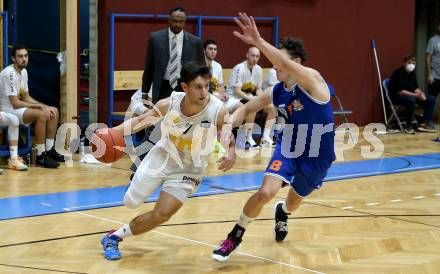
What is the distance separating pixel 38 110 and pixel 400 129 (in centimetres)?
756

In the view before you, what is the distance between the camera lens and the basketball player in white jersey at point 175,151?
19.0ft

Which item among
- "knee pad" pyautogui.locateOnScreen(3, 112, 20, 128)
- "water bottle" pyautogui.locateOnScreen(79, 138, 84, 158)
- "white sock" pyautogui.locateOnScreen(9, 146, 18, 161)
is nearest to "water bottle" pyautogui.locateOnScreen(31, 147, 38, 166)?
"white sock" pyautogui.locateOnScreen(9, 146, 18, 161)

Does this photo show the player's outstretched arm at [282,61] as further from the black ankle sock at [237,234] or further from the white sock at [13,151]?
the white sock at [13,151]

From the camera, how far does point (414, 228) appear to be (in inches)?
278

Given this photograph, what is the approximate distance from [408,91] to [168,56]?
675 cm

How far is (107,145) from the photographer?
5766mm

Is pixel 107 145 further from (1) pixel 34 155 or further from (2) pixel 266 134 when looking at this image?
(2) pixel 266 134

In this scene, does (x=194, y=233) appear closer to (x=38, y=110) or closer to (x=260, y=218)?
(x=260, y=218)

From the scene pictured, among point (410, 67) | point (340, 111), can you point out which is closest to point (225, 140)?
point (340, 111)

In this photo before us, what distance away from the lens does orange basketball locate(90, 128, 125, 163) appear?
576 cm

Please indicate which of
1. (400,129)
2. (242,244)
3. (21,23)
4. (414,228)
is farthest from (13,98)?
(400,129)

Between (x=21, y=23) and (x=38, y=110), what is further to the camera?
(x=21, y=23)

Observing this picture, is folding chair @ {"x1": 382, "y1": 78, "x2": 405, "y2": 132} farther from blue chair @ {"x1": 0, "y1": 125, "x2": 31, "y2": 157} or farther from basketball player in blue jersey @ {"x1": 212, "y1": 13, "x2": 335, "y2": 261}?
basketball player in blue jersey @ {"x1": 212, "y1": 13, "x2": 335, "y2": 261}

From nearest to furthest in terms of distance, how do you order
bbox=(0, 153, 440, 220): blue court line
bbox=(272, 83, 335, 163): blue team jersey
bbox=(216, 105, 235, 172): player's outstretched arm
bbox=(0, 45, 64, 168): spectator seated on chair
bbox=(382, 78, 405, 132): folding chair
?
1. bbox=(216, 105, 235, 172): player's outstretched arm
2. bbox=(272, 83, 335, 163): blue team jersey
3. bbox=(0, 153, 440, 220): blue court line
4. bbox=(0, 45, 64, 168): spectator seated on chair
5. bbox=(382, 78, 405, 132): folding chair
